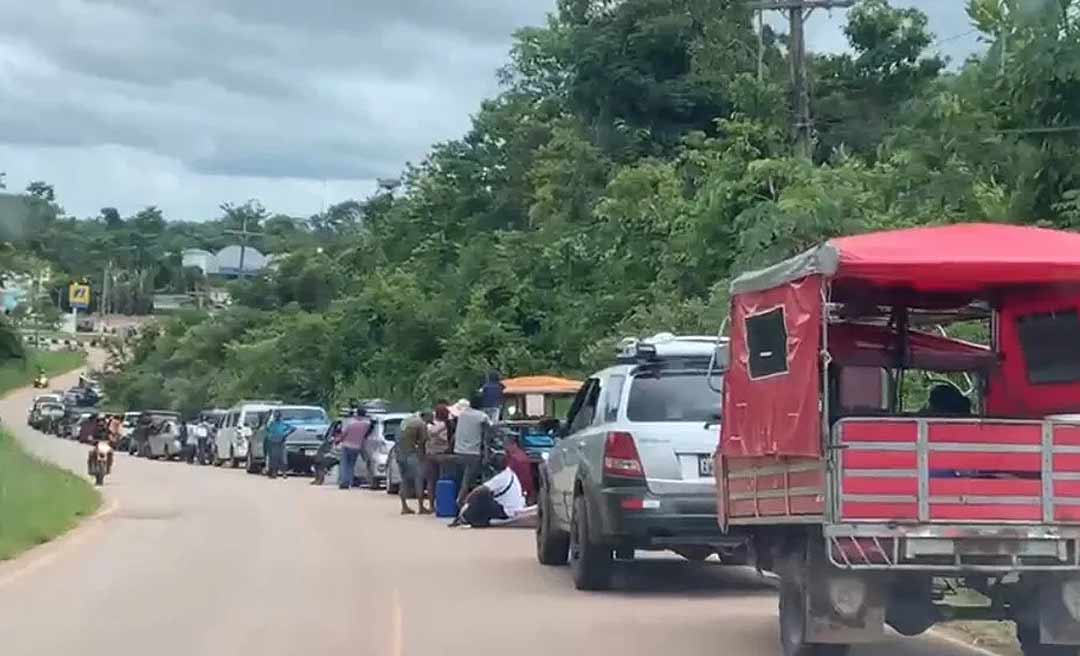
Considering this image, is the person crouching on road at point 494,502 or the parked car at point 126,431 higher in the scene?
the person crouching on road at point 494,502

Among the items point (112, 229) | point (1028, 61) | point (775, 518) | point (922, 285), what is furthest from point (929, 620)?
point (112, 229)

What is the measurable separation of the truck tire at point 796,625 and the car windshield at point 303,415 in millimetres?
32965

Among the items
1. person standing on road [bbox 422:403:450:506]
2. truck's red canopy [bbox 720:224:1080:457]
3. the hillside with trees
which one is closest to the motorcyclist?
the hillside with trees

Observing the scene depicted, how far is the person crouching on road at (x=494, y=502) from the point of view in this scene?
23.6 m

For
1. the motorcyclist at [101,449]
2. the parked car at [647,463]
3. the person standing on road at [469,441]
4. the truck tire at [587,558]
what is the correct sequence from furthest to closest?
the motorcyclist at [101,449]
the person standing on road at [469,441]
the truck tire at [587,558]
the parked car at [647,463]

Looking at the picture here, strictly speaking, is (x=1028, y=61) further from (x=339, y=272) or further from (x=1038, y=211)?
(x=339, y=272)

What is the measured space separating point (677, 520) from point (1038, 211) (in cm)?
1005

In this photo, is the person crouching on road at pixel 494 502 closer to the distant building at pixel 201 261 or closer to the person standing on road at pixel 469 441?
the person standing on road at pixel 469 441

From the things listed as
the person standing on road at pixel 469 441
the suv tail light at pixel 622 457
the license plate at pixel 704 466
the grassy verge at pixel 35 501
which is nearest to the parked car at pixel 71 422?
the grassy verge at pixel 35 501

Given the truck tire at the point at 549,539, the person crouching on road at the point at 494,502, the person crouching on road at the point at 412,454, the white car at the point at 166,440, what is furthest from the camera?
the white car at the point at 166,440

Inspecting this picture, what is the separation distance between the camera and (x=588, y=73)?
53.4m

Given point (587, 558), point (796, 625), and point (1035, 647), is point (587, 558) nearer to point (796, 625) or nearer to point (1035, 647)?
point (796, 625)

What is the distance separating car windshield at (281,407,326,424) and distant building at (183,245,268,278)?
100 metres

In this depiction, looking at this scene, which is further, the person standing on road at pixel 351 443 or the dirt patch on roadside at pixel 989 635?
the person standing on road at pixel 351 443
